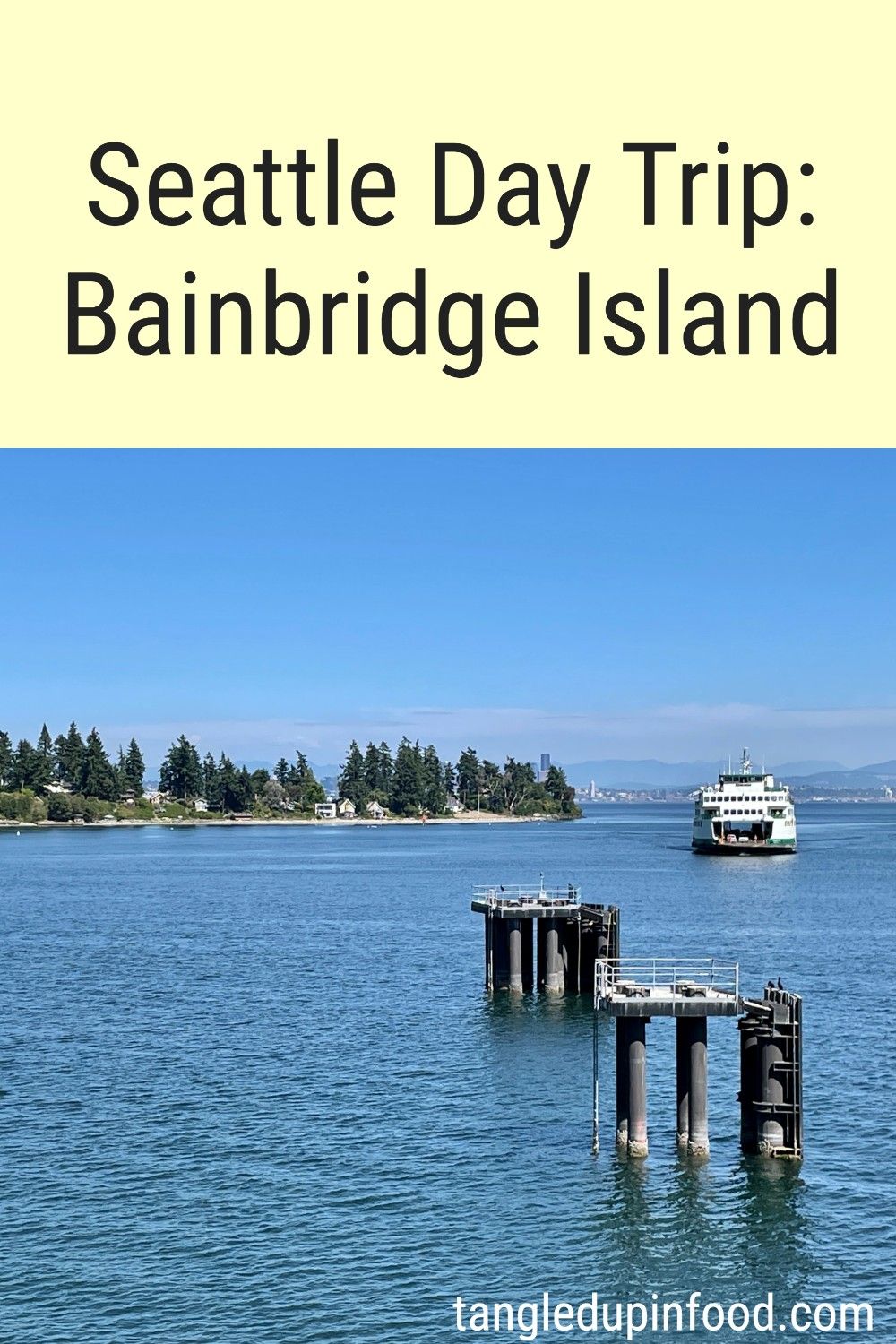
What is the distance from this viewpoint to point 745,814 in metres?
188

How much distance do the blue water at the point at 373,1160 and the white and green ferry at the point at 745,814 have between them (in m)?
104

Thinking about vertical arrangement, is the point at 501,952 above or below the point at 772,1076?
below

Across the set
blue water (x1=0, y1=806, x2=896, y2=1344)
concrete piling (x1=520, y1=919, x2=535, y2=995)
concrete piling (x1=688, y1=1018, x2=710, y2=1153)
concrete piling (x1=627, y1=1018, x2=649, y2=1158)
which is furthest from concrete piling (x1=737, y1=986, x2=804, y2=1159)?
concrete piling (x1=520, y1=919, x2=535, y2=995)

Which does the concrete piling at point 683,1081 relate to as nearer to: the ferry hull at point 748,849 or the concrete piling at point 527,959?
the concrete piling at point 527,959

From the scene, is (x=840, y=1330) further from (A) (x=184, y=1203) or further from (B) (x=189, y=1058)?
(B) (x=189, y=1058)

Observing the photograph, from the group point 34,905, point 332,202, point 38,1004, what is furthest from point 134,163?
point 34,905

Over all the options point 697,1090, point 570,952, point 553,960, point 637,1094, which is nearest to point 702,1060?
point 697,1090

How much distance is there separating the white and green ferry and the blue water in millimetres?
104132

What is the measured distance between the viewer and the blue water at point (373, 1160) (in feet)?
102

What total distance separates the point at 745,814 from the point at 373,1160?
6058 inches

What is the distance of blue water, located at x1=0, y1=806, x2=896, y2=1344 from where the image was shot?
31.2 meters

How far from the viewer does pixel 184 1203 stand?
36281 millimetres

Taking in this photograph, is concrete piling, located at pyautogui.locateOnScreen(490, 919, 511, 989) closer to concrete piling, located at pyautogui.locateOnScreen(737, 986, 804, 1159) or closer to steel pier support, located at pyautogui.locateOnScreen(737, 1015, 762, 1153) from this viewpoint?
steel pier support, located at pyautogui.locateOnScreen(737, 1015, 762, 1153)

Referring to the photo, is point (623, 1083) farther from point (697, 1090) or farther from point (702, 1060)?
point (702, 1060)
